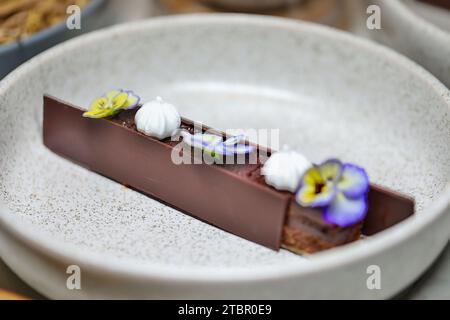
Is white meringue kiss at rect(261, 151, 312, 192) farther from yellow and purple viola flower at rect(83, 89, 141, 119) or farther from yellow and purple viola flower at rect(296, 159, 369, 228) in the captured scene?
yellow and purple viola flower at rect(83, 89, 141, 119)

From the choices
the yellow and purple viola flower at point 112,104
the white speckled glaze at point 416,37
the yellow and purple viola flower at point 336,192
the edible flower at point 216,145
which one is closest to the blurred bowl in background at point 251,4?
the white speckled glaze at point 416,37

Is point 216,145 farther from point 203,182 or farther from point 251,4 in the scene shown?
point 251,4

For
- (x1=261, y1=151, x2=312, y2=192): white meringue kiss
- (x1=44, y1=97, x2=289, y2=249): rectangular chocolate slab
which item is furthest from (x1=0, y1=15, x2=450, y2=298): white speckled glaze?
(x1=261, y1=151, x2=312, y2=192): white meringue kiss

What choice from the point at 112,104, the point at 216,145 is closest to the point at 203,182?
the point at 216,145

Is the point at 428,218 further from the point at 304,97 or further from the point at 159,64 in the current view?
the point at 159,64

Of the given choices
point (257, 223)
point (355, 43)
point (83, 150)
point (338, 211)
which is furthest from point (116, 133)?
point (355, 43)

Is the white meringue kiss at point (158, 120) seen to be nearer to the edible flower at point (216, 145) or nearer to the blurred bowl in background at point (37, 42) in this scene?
the edible flower at point (216, 145)

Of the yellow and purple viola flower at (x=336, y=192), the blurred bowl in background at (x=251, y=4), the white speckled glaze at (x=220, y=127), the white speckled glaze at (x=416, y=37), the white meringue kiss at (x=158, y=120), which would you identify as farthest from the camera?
the blurred bowl in background at (x=251, y=4)
